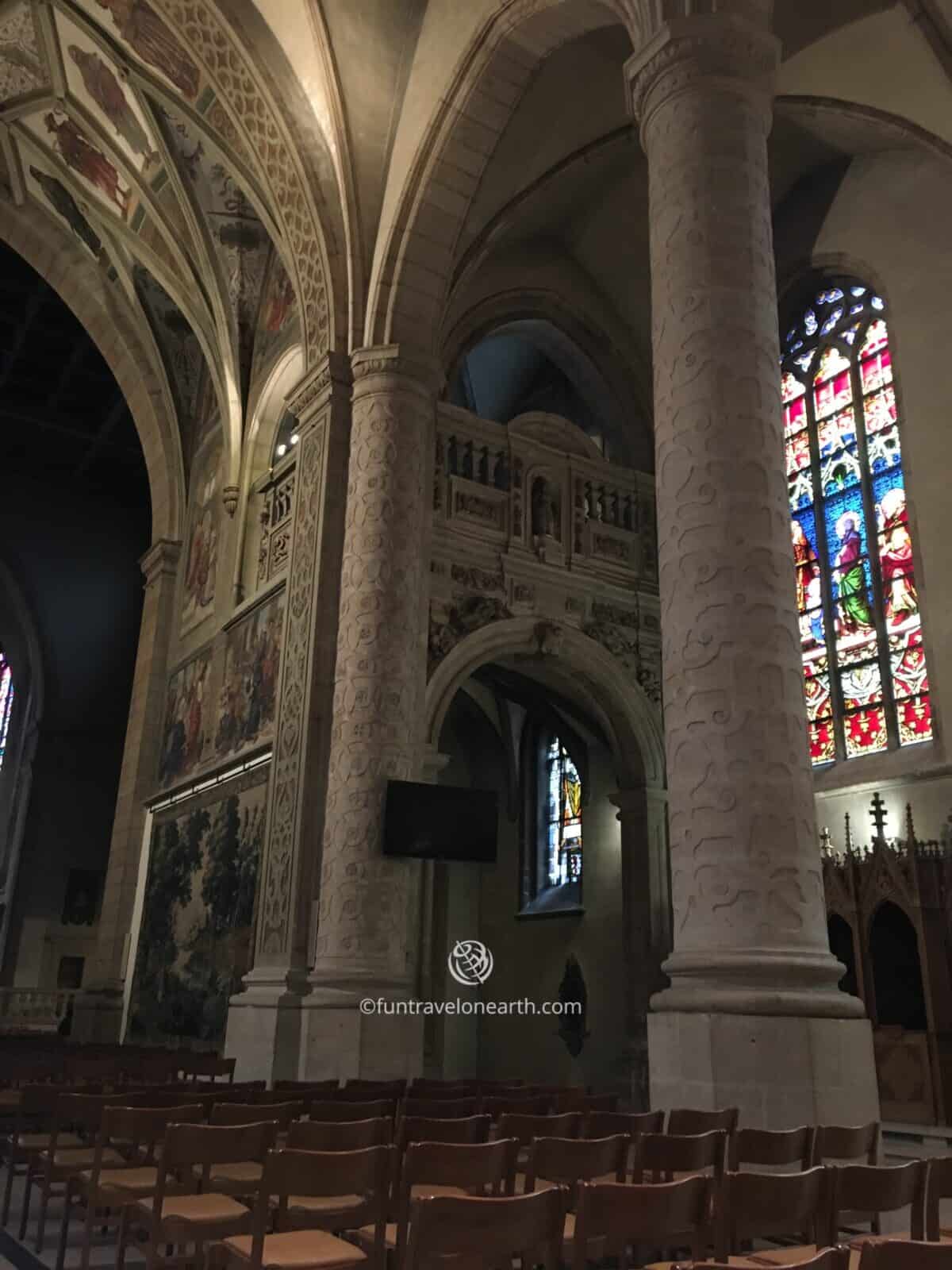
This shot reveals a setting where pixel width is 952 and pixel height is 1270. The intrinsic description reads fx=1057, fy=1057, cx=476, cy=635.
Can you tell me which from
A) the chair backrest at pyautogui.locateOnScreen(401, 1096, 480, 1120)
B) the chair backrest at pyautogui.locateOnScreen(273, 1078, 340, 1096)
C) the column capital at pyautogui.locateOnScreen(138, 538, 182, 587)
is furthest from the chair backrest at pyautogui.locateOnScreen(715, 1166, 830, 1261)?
the column capital at pyautogui.locateOnScreen(138, 538, 182, 587)

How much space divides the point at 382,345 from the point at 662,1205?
9.24 metres

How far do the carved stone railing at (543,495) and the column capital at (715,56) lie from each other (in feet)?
19.7

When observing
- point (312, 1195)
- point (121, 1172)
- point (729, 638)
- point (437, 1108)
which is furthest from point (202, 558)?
point (312, 1195)

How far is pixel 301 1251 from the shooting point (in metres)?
3.23

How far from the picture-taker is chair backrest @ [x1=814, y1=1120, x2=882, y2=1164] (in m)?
3.95

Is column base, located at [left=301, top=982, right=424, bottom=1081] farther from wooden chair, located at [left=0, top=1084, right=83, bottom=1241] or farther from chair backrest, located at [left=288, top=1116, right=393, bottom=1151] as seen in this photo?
chair backrest, located at [left=288, top=1116, right=393, bottom=1151]

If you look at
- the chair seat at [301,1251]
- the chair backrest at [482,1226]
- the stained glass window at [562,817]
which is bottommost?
the chair seat at [301,1251]

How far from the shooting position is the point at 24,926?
22.4 meters

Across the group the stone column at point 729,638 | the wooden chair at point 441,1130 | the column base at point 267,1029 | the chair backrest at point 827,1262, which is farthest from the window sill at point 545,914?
the chair backrest at point 827,1262

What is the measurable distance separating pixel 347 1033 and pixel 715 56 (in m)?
7.53

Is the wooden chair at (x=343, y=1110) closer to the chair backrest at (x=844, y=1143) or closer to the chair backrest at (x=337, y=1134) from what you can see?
the chair backrest at (x=337, y=1134)

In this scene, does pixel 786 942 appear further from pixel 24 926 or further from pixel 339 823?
pixel 24 926

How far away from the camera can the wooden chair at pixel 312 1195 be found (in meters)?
3.06

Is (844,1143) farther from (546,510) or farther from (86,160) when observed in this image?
(86,160)
